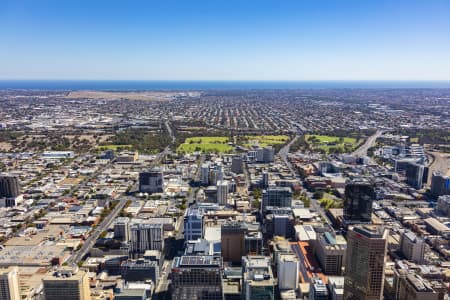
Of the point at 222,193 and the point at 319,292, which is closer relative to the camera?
the point at 319,292

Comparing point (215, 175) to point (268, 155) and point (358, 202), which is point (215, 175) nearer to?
point (268, 155)

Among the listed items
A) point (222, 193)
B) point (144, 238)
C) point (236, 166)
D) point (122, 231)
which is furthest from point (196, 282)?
point (236, 166)

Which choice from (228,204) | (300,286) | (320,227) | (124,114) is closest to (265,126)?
(124,114)

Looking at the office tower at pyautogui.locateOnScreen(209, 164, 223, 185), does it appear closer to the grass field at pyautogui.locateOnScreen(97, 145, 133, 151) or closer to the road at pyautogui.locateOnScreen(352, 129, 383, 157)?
the grass field at pyautogui.locateOnScreen(97, 145, 133, 151)

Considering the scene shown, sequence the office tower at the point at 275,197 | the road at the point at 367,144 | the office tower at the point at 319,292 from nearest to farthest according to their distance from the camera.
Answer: the office tower at the point at 319,292, the office tower at the point at 275,197, the road at the point at 367,144

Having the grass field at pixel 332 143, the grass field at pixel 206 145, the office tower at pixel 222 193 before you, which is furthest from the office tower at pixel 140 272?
the grass field at pixel 332 143

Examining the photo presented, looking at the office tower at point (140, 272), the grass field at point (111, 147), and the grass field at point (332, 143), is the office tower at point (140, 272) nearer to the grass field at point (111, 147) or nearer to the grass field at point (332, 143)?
the grass field at point (111, 147)
